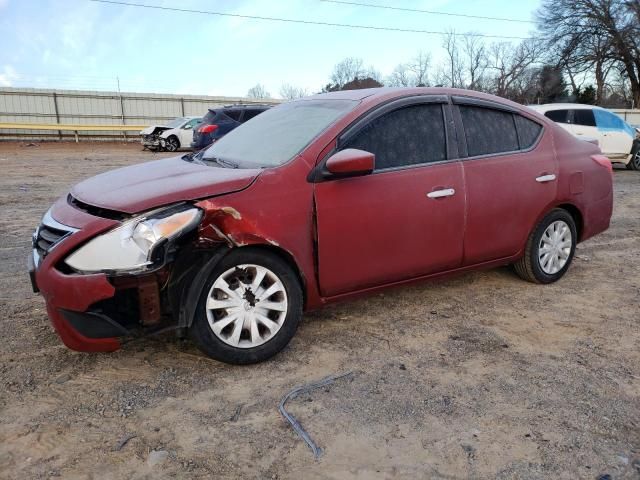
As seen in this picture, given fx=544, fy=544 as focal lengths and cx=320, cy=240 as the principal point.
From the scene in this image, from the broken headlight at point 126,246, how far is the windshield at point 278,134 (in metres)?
0.87

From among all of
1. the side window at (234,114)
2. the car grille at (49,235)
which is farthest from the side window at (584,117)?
the car grille at (49,235)

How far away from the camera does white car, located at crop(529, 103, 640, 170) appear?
41.5ft

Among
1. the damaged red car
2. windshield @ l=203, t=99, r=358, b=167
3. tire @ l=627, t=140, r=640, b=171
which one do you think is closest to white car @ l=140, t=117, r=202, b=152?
tire @ l=627, t=140, r=640, b=171

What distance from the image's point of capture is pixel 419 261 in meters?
3.84

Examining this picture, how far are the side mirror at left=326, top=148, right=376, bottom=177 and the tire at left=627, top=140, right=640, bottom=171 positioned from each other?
1358cm

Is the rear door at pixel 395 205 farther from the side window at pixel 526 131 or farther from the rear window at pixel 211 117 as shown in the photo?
the rear window at pixel 211 117

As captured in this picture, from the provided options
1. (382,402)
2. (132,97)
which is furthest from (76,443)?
(132,97)

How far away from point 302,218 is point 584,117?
11.7 m

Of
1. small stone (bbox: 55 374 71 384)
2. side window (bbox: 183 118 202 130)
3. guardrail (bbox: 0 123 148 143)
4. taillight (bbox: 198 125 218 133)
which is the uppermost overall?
guardrail (bbox: 0 123 148 143)

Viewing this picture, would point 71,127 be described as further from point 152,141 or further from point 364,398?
point 364,398

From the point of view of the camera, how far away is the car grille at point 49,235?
2968mm

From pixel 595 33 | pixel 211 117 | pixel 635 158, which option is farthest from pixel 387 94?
pixel 595 33

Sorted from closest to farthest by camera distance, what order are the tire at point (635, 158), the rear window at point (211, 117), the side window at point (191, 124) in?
the tire at point (635, 158)
the rear window at point (211, 117)
the side window at point (191, 124)

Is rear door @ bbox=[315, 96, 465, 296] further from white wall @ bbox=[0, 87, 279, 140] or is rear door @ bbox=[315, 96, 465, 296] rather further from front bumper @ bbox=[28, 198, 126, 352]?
white wall @ bbox=[0, 87, 279, 140]
